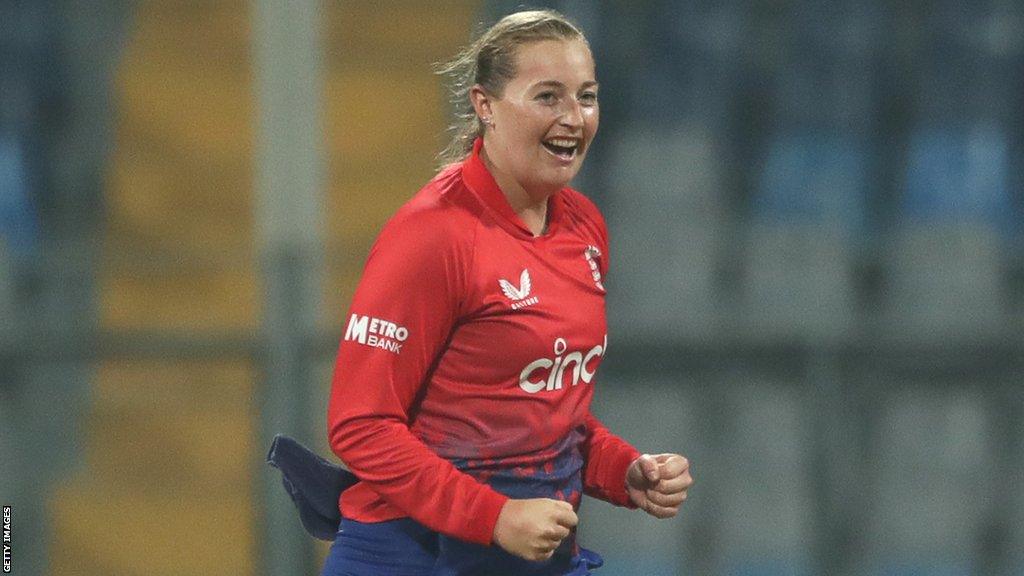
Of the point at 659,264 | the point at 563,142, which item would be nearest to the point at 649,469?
the point at 563,142

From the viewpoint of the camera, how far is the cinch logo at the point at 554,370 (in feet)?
5.33

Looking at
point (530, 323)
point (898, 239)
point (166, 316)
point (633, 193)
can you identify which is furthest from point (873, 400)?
point (530, 323)

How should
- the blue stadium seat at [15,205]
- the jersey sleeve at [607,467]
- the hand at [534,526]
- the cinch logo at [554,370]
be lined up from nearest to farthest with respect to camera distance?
the hand at [534,526]
the cinch logo at [554,370]
the jersey sleeve at [607,467]
the blue stadium seat at [15,205]

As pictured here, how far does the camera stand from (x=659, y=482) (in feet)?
5.64

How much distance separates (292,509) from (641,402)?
80cm

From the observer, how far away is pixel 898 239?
11.3 ft

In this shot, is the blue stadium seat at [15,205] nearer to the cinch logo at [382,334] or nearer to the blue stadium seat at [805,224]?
the blue stadium seat at [805,224]

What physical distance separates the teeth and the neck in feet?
0.20

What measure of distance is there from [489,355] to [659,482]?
0.27 metres

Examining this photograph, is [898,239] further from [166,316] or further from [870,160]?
[166,316]

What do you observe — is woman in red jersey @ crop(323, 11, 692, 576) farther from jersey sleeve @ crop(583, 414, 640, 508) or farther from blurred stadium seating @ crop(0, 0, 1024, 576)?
blurred stadium seating @ crop(0, 0, 1024, 576)

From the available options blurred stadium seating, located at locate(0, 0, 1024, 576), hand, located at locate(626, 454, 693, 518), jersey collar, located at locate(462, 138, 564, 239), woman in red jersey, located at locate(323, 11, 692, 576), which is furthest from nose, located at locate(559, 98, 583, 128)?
blurred stadium seating, located at locate(0, 0, 1024, 576)

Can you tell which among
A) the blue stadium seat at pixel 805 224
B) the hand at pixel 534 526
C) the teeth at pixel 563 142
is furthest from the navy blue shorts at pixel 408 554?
the blue stadium seat at pixel 805 224

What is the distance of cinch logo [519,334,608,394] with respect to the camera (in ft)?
5.33
